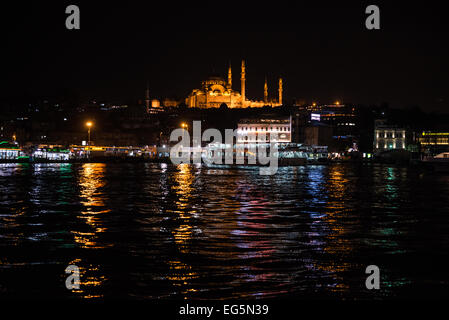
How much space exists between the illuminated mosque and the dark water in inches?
4790

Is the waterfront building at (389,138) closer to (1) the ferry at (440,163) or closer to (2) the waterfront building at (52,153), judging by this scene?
(1) the ferry at (440,163)

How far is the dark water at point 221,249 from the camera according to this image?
836 cm

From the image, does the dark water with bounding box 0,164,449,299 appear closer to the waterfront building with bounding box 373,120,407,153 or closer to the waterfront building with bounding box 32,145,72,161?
the waterfront building with bounding box 32,145,72,161

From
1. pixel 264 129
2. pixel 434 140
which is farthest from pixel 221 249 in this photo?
pixel 264 129

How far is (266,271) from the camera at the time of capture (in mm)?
9234

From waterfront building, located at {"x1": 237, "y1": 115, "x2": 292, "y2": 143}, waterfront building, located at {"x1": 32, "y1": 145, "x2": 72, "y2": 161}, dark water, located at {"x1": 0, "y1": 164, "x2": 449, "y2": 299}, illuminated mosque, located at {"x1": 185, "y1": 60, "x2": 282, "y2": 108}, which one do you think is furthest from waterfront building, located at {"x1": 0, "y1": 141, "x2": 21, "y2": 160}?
dark water, located at {"x1": 0, "y1": 164, "x2": 449, "y2": 299}

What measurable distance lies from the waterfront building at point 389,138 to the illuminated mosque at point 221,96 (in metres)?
47.3

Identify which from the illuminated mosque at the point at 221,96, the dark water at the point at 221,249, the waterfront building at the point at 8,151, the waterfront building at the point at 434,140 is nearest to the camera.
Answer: the dark water at the point at 221,249

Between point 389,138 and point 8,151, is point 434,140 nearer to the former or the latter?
point 389,138

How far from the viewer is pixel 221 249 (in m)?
11.1

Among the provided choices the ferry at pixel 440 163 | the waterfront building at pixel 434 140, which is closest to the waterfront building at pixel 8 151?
the ferry at pixel 440 163

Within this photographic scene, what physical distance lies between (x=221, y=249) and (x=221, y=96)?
434 ft
